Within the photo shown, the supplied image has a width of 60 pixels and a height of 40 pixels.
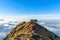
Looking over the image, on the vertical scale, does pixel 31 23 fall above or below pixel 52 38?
above

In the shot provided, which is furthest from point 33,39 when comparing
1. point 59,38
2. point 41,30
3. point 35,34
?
point 59,38

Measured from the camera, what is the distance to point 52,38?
11984 mm

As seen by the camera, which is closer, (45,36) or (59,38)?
(45,36)

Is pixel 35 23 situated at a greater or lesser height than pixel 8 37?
greater

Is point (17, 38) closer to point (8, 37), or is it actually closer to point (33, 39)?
point (33, 39)

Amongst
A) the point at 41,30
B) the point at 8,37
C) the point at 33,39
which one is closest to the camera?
the point at 33,39

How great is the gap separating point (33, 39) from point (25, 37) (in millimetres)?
560

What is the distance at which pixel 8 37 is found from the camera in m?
12.8

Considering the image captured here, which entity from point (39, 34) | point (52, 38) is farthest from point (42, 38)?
point (52, 38)

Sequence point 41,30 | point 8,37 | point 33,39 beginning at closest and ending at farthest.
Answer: point 33,39 < point 41,30 < point 8,37

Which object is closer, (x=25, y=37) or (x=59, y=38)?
(x=25, y=37)

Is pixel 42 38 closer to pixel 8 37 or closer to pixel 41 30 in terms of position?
pixel 41 30

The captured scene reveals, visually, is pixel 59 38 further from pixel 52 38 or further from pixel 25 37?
pixel 25 37

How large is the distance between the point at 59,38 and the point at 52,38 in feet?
2.18
